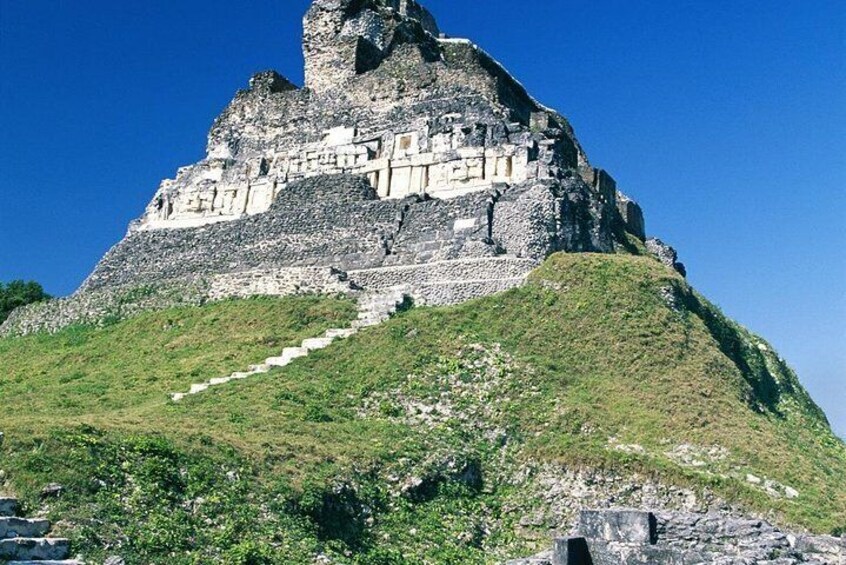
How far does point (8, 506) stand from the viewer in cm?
1772

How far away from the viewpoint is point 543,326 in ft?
101

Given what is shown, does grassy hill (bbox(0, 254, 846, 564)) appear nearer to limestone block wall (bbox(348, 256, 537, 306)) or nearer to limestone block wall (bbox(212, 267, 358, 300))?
limestone block wall (bbox(212, 267, 358, 300))

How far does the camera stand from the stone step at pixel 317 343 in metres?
32.4

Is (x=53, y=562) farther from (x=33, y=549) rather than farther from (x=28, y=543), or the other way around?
(x=28, y=543)

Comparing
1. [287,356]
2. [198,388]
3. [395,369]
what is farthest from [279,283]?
[395,369]

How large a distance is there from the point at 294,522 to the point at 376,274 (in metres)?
18.4

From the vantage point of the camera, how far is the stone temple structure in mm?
37219

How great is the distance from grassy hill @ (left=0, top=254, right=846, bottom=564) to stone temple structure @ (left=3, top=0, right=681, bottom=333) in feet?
9.28

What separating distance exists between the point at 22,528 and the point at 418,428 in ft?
35.6

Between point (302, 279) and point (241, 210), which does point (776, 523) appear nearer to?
point (302, 279)

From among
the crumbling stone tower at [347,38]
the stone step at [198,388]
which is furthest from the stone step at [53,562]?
the crumbling stone tower at [347,38]

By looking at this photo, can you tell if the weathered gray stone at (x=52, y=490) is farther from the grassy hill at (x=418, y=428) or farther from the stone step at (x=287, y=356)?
the stone step at (x=287, y=356)

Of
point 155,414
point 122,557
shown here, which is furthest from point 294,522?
point 155,414

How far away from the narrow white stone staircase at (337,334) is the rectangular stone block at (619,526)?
13627 millimetres
